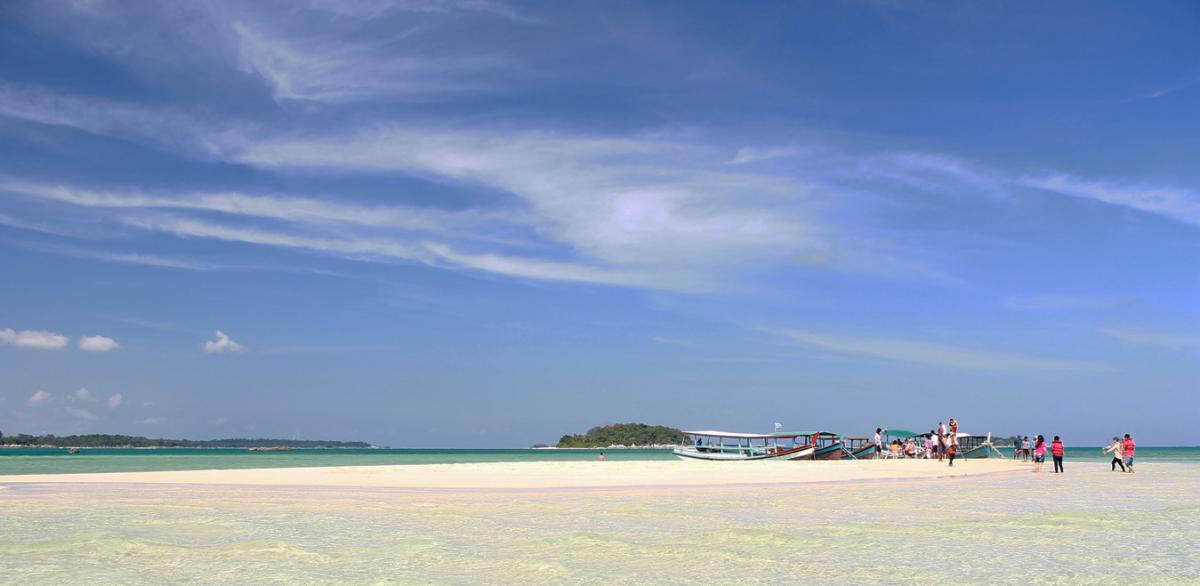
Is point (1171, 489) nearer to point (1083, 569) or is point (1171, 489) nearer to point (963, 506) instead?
point (963, 506)

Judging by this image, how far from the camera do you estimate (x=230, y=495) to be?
83.0 feet

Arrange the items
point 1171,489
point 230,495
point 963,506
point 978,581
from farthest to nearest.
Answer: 1. point 1171,489
2. point 230,495
3. point 963,506
4. point 978,581

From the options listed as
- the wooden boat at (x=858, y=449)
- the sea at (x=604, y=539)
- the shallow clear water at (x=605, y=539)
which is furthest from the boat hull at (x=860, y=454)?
the shallow clear water at (x=605, y=539)

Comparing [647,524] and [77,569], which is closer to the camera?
[77,569]

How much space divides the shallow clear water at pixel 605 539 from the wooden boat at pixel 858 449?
3849 cm

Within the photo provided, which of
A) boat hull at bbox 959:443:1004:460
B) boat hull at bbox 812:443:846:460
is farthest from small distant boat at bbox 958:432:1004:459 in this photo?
boat hull at bbox 812:443:846:460

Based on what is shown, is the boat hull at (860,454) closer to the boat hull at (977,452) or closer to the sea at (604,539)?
the boat hull at (977,452)

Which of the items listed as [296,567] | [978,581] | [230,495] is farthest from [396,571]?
[230,495]

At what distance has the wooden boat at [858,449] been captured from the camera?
62094mm

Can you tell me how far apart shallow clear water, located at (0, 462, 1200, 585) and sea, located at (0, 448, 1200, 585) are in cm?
4

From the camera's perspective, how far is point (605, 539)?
575 inches

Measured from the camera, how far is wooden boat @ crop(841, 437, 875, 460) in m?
62.1

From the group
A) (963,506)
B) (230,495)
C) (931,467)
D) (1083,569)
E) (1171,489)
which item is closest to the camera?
(1083,569)

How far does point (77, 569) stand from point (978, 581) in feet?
36.5
